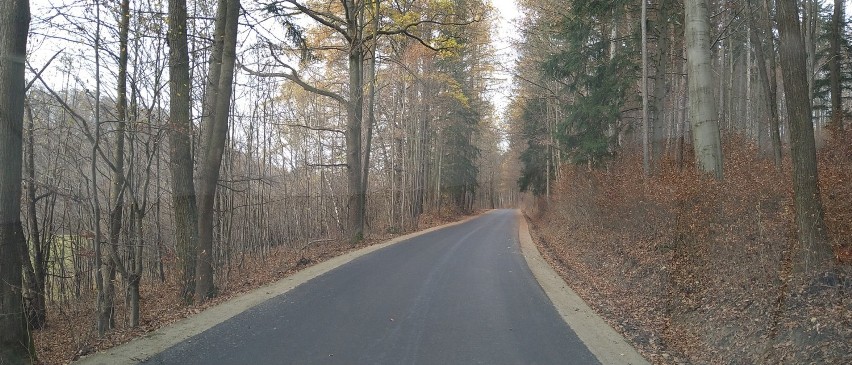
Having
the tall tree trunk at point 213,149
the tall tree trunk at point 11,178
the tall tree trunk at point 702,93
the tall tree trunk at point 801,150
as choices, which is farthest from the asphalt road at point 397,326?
the tall tree trunk at point 702,93

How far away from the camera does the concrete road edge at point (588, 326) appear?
19.2 ft

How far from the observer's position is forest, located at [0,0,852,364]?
6184mm

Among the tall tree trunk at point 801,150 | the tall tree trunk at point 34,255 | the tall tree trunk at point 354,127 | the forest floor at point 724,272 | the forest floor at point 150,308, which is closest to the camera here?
→ the forest floor at point 724,272

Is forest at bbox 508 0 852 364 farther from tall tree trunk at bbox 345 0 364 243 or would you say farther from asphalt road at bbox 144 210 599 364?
tall tree trunk at bbox 345 0 364 243

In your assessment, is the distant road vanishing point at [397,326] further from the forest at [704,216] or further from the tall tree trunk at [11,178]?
the tall tree trunk at [11,178]

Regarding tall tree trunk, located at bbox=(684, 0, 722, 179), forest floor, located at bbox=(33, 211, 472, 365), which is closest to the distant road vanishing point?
forest floor, located at bbox=(33, 211, 472, 365)

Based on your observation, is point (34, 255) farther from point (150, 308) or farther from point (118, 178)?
point (118, 178)

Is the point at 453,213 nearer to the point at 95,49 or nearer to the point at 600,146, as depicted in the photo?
the point at 600,146

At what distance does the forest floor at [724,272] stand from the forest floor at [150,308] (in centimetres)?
638

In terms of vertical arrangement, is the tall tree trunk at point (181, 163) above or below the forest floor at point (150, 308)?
above

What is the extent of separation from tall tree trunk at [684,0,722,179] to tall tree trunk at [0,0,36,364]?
10.5 metres

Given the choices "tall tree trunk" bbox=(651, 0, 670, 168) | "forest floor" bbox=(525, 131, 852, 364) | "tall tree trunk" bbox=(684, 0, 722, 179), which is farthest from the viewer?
"tall tree trunk" bbox=(651, 0, 670, 168)

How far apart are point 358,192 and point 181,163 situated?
941 cm

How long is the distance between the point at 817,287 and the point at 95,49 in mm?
10693
